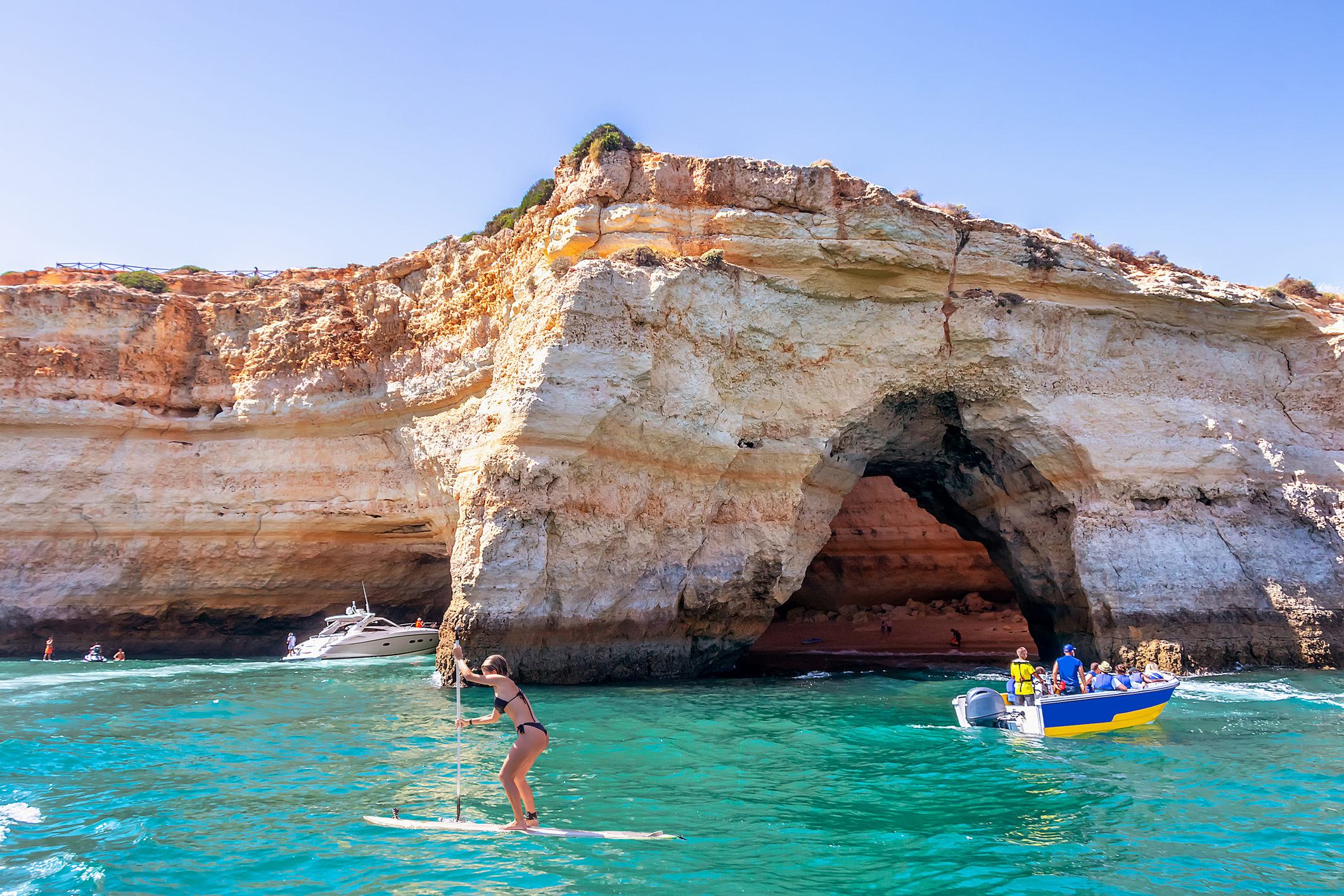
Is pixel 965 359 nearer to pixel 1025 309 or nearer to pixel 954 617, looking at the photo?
pixel 1025 309

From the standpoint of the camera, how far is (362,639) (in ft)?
69.9

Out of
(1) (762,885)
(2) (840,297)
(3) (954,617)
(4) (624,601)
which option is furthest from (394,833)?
(3) (954,617)

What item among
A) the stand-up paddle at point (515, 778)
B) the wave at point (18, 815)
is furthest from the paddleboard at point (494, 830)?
the wave at point (18, 815)

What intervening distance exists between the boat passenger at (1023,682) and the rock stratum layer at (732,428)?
5432 mm

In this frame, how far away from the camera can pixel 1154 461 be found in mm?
16812

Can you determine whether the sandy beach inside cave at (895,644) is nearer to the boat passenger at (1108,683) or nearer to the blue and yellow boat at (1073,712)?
the blue and yellow boat at (1073,712)

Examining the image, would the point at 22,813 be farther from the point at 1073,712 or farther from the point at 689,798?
the point at 1073,712

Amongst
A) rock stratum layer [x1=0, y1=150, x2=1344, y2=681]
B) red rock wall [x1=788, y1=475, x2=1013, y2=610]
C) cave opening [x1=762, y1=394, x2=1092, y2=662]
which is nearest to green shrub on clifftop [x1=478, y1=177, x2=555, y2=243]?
rock stratum layer [x1=0, y1=150, x2=1344, y2=681]

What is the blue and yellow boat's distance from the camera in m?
Answer: 11.0

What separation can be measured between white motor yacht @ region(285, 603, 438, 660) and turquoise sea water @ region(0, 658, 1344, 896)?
276 inches

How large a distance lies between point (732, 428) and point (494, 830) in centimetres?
1071

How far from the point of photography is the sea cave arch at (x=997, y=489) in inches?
691

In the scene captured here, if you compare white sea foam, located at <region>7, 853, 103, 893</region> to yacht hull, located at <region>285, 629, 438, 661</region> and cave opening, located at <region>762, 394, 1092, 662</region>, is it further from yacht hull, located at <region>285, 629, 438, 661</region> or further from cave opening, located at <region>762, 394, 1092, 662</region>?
yacht hull, located at <region>285, 629, 438, 661</region>

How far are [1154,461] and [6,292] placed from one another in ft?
91.1
